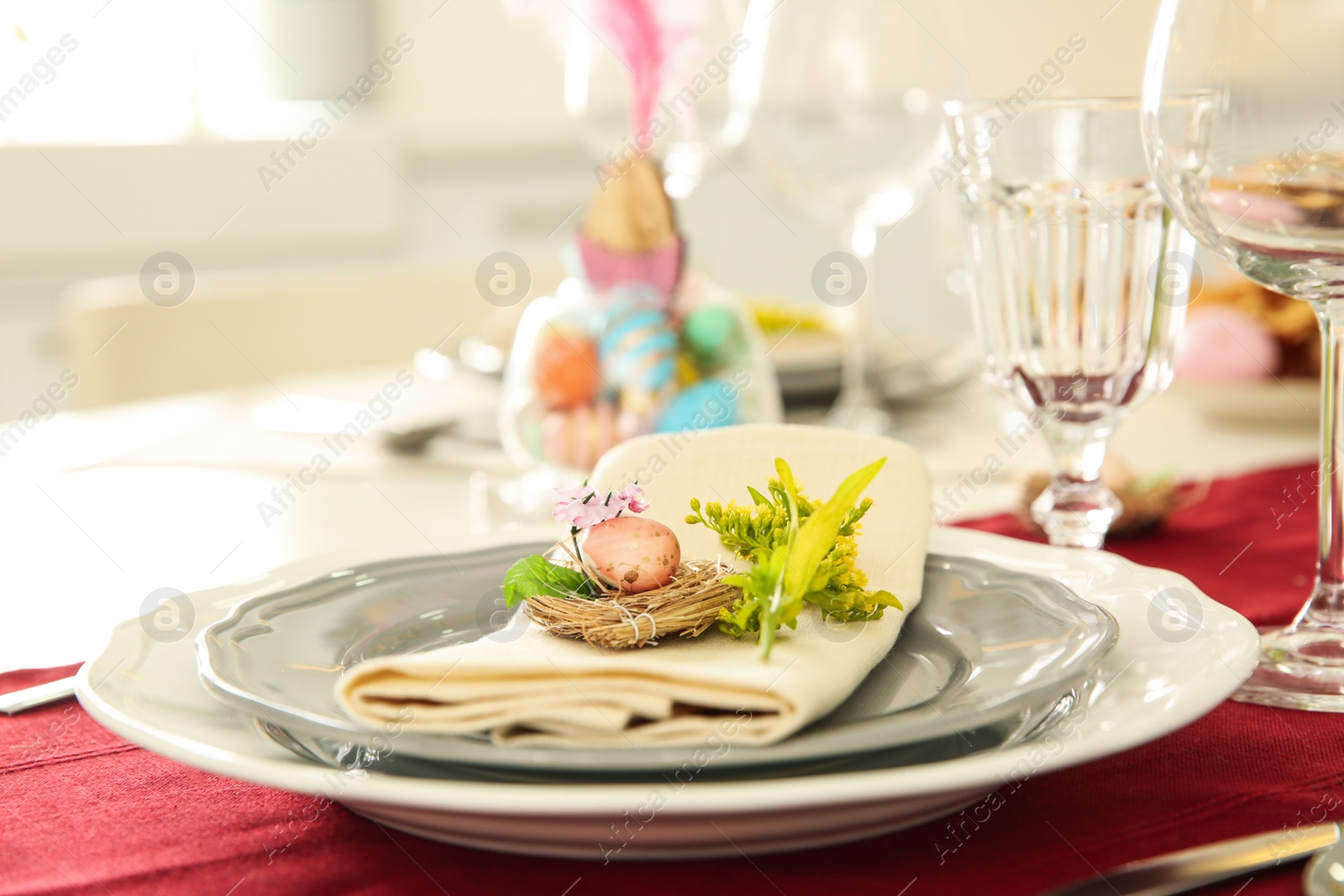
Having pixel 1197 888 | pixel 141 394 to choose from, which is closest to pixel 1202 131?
pixel 1197 888

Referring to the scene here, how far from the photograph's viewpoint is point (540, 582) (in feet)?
1.53

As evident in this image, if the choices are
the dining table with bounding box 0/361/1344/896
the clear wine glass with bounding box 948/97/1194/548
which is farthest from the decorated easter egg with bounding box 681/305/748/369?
the clear wine glass with bounding box 948/97/1194/548

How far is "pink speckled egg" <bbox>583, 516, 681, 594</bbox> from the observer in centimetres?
46

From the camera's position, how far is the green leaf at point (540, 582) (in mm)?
464

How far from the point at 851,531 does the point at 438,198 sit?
8.57ft

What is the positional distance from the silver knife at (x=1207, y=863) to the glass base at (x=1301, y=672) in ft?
0.42

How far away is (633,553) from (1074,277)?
289 mm

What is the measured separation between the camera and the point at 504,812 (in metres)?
0.33

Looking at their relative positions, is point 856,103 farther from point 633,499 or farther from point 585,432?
point 633,499

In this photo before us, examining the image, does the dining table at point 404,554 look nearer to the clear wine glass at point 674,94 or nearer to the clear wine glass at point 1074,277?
the clear wine glass at point 1074,277

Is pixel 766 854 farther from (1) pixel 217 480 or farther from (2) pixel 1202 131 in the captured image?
(1) pixel 217 480

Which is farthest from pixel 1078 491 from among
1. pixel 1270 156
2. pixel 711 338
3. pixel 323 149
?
pixel 323 149

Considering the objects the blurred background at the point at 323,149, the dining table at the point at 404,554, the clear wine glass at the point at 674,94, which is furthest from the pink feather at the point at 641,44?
the blurred background at the point at 323,149

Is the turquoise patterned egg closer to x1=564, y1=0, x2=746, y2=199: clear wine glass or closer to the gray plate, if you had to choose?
x1=564, y1=0, x2=746, y2=199: clear wine glass
